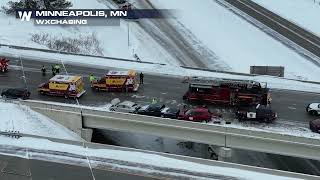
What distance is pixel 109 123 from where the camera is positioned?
4938 centimetres

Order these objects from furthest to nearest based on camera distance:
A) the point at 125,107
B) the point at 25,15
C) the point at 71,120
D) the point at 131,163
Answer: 1. the point at 25,15
2. the point at 125,107
3. the point at 71,120
4. the point at 131,163

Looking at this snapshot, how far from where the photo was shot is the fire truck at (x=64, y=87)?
175ft

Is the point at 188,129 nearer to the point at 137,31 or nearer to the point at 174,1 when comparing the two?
the point at 137,31

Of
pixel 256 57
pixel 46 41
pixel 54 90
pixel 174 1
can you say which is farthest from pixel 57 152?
pixel 174 1

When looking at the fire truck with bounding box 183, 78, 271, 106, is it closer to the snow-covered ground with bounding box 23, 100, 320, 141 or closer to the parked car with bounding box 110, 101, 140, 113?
the snow-covered ground with bounding box 23, 100, 320, 141

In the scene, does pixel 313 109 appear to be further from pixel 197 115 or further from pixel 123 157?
pixel 123 157

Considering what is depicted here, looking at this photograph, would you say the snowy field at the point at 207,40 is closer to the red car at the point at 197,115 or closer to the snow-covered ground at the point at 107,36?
the snow-covered ground at the point at 107,36

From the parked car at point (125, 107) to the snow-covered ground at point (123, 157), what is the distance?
5.04m

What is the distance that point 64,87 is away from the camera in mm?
53406

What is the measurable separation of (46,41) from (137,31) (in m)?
14.7

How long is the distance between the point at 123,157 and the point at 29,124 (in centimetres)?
998

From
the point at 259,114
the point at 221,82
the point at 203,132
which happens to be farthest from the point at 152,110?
the point at 259,114

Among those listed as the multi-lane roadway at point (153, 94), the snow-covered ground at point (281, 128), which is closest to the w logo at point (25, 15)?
the multi-lane roadway at point (153, 94)

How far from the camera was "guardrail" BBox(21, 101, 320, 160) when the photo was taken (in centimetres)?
4438
